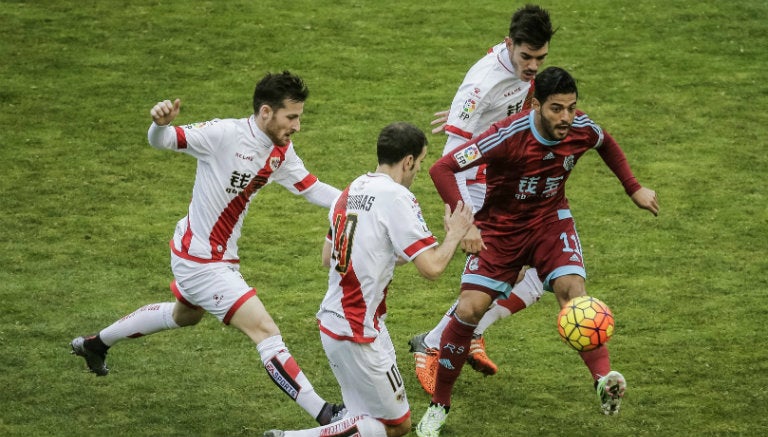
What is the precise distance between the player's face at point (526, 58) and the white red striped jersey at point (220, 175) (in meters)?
2.07

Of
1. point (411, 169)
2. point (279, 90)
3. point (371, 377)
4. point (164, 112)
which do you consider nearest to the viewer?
point (371, 377)

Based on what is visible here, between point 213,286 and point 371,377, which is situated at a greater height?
point 213,286

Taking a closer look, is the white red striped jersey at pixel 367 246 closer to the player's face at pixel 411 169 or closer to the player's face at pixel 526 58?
the player's face at pixel 411 169

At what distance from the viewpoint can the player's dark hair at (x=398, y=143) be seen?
6.75m

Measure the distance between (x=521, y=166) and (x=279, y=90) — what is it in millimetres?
1683

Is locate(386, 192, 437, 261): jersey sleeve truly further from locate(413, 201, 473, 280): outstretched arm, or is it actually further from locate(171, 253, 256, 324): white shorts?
locate(171, 253, 256, 324): white shorts

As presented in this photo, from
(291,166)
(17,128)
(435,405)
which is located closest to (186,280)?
(291,166)

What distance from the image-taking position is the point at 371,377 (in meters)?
6.71

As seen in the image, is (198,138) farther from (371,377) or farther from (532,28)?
(532,28)

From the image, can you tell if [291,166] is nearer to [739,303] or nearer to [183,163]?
[739,303]

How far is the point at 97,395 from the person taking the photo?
8297mm

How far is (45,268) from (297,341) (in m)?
2.71

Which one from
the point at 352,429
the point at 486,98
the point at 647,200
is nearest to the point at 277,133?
the point at 486,98

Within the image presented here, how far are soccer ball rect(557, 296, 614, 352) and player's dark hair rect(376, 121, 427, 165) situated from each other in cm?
149
